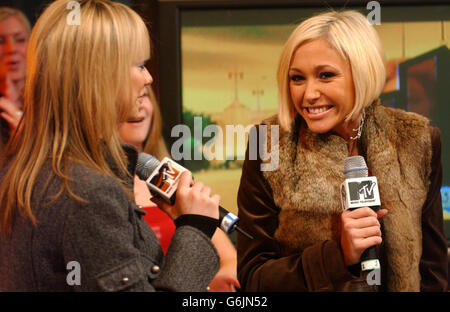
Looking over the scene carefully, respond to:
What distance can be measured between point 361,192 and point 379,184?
0.97 ft

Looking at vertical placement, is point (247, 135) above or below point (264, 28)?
below

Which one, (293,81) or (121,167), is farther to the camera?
(293,81)

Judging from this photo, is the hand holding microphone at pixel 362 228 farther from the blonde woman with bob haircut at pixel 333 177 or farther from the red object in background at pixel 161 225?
the red object in background at pixel 161 225

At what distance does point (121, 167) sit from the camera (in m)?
1.23

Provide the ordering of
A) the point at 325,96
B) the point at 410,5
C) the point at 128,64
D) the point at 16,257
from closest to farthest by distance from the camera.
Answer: the point at 16,257, the point at 128,64, the point at 325,96, the point at 410,5

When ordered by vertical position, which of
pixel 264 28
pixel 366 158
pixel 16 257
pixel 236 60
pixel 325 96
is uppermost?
pixel 264 28

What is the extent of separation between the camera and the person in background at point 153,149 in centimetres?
196

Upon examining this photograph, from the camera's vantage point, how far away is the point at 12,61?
2.06 meters

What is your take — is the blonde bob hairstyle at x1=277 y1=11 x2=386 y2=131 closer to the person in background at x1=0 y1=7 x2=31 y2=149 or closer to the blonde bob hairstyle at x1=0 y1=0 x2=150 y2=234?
the blonde bob hairstyle at x1=0 y1=0 x2=150 y2=234

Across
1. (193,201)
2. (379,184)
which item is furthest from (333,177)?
(193,201)

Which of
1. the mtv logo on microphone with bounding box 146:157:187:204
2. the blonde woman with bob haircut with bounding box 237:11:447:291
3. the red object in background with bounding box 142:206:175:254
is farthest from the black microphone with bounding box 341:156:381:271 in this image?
the red object in background with bounding box 142:206:175:254
